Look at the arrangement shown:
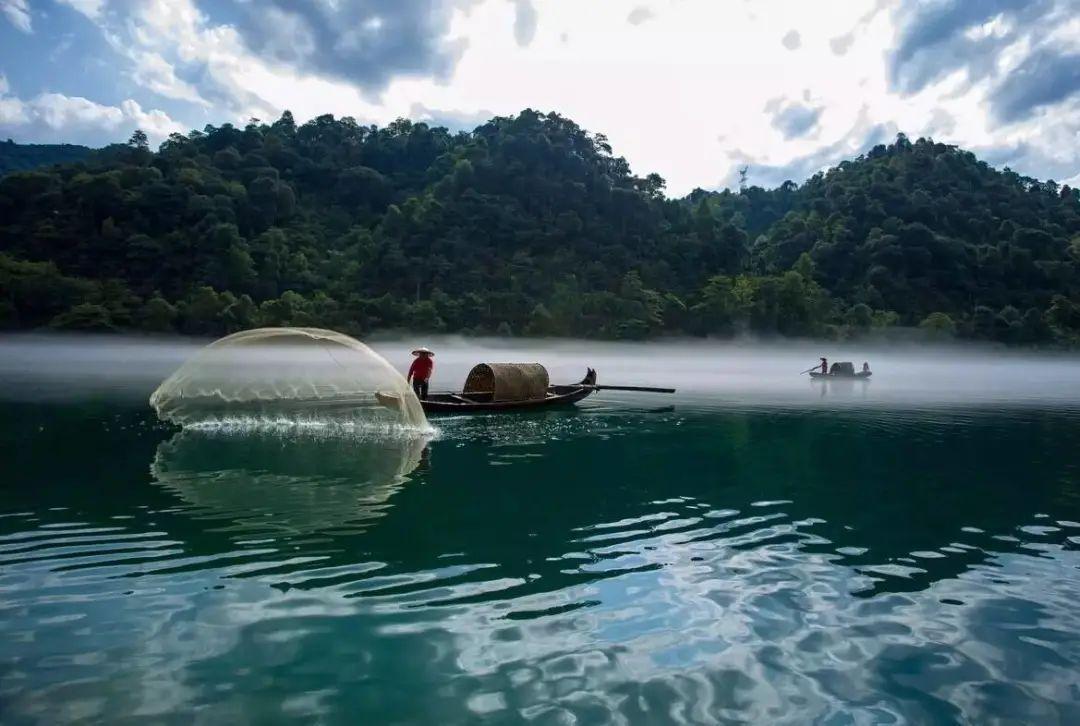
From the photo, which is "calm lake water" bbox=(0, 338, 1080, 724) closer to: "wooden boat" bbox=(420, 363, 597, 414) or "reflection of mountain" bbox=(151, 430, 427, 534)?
"reflection of mountain" bbox=(151, 430, 427, 534)

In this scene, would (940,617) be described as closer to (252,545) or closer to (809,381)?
(252,545)

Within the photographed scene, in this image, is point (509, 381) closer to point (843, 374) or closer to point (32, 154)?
Result: point (843, 374)

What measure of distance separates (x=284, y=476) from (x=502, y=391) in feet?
32.0

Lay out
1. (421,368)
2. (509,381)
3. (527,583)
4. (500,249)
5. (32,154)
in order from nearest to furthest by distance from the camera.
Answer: (527,583)
(421,368)
(509,381)
(500,249)
(32,154)

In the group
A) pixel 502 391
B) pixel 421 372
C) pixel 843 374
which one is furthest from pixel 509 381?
pixel 843 374

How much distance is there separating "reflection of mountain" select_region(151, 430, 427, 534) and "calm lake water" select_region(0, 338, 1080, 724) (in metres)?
0.08

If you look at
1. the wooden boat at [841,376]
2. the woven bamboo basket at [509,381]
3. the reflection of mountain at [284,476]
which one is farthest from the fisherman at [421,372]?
the wooden boat at [841,376]

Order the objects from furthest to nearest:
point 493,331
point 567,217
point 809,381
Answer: point 567,217, point 493,331, point 809,381

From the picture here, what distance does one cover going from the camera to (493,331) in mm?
73875

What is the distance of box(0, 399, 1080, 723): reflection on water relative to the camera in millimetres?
5266

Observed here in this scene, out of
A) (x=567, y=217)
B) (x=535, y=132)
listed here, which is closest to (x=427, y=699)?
(x=567, y=217)

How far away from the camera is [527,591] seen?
7.21 metres

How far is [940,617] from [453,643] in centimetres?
435

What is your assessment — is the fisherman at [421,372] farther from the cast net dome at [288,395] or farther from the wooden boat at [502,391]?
the cast net dome at [288,395]
